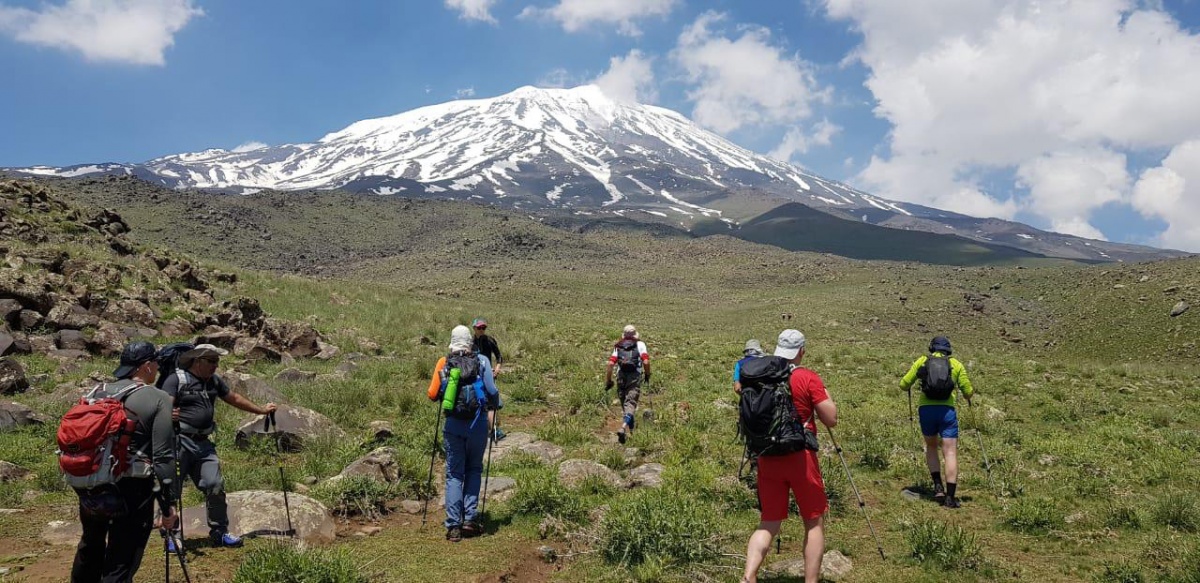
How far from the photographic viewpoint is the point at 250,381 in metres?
10.1

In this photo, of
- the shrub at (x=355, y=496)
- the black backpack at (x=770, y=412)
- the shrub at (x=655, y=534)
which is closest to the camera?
the black backpack at (x=770, y=412)

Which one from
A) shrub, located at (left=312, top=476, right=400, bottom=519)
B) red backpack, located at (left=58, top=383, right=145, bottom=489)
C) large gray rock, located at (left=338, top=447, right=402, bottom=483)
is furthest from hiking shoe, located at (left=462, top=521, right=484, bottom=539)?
red backpack, located at (left=58, top=383, right=145, bottom=489)

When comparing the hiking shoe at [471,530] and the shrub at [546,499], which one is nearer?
the hiking shoe at [471,530]

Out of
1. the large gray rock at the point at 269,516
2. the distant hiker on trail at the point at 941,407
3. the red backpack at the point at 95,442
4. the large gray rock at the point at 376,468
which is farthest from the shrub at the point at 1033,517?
the red backpack at the point at 95,442

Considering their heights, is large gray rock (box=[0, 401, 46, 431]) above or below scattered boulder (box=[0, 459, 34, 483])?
above

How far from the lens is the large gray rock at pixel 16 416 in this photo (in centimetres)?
792

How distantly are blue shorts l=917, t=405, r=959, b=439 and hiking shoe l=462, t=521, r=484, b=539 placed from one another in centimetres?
527

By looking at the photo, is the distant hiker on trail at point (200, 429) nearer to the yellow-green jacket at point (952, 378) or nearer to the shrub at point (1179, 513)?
the yellow-green jacket at point (952, 378)

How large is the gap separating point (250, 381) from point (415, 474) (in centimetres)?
442

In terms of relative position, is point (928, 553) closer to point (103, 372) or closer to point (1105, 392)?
point (1105, 392)

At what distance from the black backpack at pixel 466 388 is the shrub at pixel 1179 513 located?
22.5 ft

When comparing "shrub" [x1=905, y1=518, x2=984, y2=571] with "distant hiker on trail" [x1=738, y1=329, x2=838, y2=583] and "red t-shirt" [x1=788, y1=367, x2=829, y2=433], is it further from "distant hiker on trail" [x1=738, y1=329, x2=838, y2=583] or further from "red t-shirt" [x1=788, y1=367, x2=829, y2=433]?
"red t-shirt" [x1=788, y1=367, x2=829, y2=433]

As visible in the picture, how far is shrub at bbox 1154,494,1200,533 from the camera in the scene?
5.93 meters

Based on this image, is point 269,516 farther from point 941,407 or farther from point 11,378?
point 941,407
